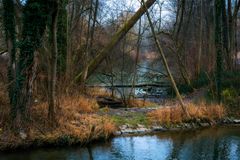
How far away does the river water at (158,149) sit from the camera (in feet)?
43.1

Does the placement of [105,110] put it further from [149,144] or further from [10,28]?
[10,28]

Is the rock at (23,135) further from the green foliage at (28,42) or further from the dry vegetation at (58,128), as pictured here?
the green foliage at (28,42)

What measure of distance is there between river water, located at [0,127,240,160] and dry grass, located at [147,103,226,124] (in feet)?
2.94

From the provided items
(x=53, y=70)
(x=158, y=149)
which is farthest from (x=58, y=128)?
(x=158, y=149)

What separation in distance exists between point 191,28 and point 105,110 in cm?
1753

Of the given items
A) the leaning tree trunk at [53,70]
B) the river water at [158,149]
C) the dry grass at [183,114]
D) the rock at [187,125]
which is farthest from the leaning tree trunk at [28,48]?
the rock at [187,125]

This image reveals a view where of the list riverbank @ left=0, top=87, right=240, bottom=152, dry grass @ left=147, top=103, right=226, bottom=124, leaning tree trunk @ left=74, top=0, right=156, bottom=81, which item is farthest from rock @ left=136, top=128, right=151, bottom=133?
leaning tree trunk @ left=74, top=0, right=156, bottom=81

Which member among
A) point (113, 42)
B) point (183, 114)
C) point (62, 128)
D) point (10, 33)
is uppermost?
point (113, 42)

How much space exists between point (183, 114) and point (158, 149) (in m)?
3.60

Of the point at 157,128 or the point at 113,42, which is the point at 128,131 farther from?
the point at 113,42

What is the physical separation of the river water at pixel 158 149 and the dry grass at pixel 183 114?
2.94ft

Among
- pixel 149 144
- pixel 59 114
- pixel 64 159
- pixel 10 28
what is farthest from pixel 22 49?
pixel 149 144

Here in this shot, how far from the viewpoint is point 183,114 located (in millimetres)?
17516

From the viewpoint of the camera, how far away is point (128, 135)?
52.0 ft
